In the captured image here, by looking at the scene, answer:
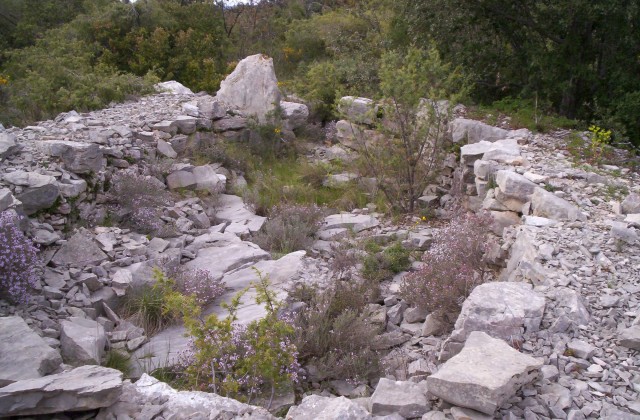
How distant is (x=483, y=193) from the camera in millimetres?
6734

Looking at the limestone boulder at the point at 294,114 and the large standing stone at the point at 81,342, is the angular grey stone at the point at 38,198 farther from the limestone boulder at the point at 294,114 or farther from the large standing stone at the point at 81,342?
the limestone boulder at the point at 294,114

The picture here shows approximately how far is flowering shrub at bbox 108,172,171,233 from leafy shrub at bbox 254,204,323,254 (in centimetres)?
127

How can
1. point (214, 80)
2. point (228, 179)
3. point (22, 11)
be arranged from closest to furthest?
point (228, 179), point (214, 80), point (22, 11)

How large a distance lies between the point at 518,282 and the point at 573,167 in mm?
2698

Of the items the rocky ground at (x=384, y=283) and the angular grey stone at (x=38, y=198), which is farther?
the angular grey stone at (x=38, y=198)

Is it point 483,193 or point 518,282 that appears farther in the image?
point 483,193

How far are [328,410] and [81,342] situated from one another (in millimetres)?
2175

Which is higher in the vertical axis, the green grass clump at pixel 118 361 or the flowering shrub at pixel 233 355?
the flowering shrub at pixel 233 355

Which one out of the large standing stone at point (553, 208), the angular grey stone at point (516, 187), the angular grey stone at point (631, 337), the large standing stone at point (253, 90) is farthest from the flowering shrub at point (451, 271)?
the large standing stone at point (253, 90)

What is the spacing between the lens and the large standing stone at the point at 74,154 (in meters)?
6.52

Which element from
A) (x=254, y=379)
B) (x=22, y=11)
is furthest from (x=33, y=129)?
(x=22, y=11)

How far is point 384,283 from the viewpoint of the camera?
5816mm

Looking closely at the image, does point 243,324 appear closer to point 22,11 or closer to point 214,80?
point 214,80

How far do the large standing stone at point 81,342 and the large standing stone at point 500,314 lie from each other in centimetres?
259
